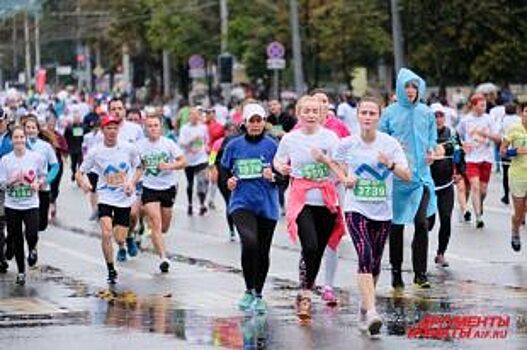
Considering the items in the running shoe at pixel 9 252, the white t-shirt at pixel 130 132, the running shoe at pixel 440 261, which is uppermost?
the white t-shirt at pixel 130 132

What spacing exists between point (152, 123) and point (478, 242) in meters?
4.62

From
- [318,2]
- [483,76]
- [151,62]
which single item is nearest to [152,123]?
[483,76]

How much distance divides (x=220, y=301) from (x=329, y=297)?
112 centimetres

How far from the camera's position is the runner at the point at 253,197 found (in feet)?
45.9

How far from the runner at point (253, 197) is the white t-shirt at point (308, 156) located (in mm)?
219

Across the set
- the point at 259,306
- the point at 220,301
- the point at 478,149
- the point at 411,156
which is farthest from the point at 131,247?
the point at 259,306

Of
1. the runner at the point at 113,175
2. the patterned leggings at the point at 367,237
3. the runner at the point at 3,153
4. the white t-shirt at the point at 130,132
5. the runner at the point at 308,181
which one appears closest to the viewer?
the patterned leggings at the point at 367,237

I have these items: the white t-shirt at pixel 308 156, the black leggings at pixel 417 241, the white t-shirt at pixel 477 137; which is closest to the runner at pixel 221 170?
the white t-shirt at pixel 308 156

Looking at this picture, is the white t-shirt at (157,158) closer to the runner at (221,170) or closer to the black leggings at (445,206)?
the runner at (221,170)

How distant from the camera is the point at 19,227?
17.2 m

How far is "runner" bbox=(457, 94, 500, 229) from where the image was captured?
2306 centimetres

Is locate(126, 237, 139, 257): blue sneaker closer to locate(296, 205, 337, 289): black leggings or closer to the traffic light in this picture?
locate(296, 205, 337, 289): black leggings

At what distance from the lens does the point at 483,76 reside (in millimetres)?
52938

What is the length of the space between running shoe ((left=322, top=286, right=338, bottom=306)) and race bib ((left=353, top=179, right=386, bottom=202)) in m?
1.87
